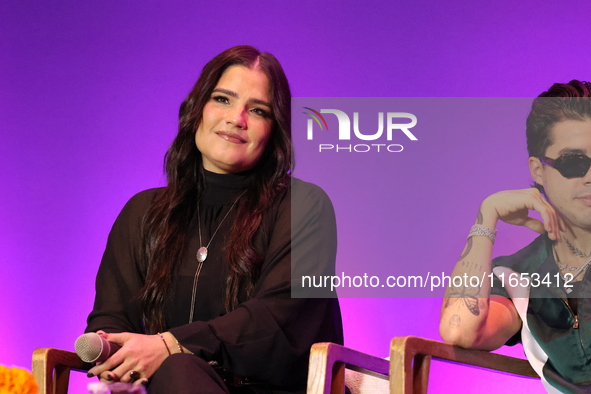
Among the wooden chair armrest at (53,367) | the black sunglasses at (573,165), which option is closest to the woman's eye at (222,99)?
the wooden chair armrest at (53,367)

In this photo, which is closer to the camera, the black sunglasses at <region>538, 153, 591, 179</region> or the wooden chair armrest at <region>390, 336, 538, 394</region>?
the wooden chair armrest at <region>390, 336, 538, 394</region>

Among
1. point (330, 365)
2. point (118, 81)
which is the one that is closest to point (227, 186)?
point (330, 365)

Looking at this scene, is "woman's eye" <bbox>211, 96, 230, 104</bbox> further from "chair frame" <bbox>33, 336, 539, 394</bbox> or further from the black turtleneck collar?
"chair frame" <bbox>33, 336, 539, 394</bbox>

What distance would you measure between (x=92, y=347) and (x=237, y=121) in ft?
2.28

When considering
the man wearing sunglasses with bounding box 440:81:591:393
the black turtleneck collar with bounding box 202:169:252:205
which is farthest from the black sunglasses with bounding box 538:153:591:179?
the black turtleneck collar with bounding box 202:169:252:205

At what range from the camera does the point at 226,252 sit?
2191 millimetres

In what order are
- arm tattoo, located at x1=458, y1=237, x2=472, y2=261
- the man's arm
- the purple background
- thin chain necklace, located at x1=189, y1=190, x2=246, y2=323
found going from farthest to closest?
the purple background → thin chain necklace, located at x1=189, y1=190, x2=246, y2=323 → arm tattoo, located at x1=458, y1=237, x2=472, y2=261 → the man's arm

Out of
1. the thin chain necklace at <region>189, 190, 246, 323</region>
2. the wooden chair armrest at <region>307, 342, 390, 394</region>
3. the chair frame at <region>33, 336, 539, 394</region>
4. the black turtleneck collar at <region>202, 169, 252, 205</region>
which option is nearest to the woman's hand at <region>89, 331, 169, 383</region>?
the chair frame at <region>33, 336, 539, 394</region>

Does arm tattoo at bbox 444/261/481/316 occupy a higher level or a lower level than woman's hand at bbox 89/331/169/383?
higher

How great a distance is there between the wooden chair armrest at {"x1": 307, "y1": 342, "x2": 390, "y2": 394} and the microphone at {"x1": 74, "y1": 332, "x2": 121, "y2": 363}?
1.46 ft

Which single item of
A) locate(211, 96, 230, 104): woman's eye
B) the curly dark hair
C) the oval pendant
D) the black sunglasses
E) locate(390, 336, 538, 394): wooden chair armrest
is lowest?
locate(390, 336, 538, 394): wooden chair armrest

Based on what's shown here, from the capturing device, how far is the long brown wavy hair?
2180mm

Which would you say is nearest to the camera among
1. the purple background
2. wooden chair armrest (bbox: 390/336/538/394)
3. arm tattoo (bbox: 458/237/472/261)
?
wooden chair armrest (bbox: 390/336/538/394)

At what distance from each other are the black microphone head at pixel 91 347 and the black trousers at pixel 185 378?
12 cm
